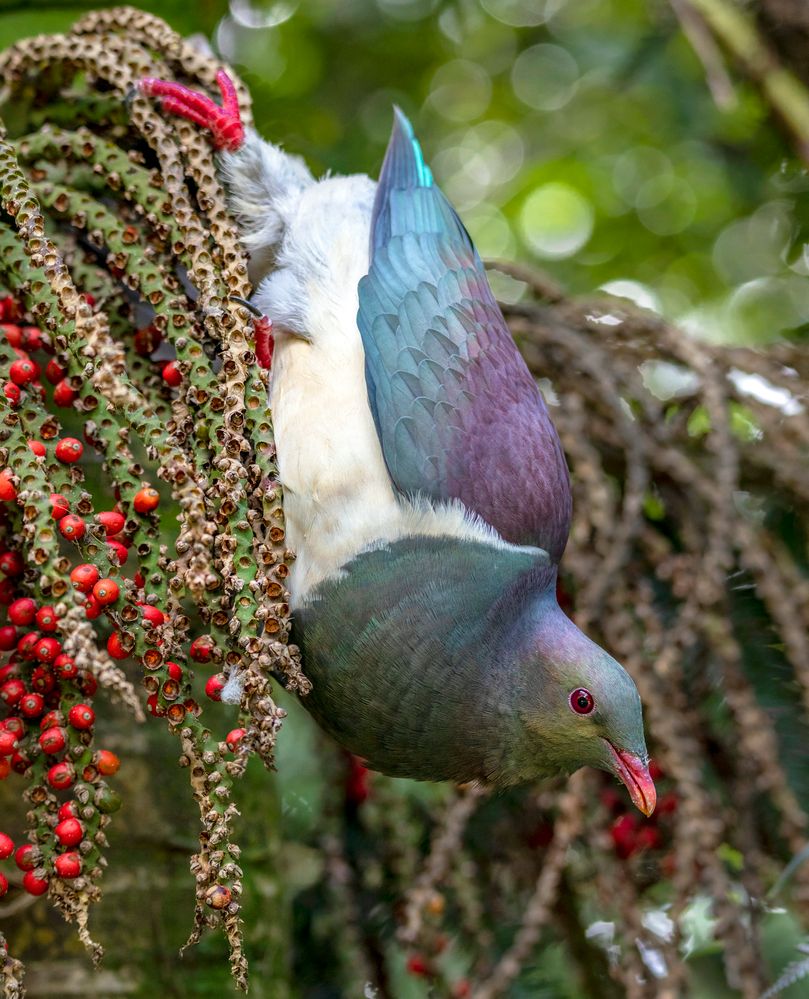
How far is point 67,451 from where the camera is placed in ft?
4.00

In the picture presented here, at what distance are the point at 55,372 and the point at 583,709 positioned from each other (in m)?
0.87

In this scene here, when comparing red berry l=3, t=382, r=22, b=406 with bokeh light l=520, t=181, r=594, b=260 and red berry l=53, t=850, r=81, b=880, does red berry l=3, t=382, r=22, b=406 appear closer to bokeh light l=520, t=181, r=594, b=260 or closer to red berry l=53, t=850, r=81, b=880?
red berry l=53, t=850, r=81, b=880

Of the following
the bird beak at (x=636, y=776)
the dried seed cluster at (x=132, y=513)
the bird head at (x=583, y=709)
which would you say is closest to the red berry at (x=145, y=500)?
the dried seed cluster at (x=132, y=513)

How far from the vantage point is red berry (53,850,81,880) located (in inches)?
44.1

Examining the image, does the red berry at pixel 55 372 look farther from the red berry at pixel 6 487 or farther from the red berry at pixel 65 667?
the red berry at pixel 65 667

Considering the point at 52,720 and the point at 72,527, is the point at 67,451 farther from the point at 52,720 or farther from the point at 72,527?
the point at 52,720

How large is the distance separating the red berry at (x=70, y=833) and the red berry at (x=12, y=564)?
0.29m

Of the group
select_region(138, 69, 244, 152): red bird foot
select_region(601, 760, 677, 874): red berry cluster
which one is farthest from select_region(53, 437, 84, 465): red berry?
select_region(601, 760, 677, 874): red berry cluster

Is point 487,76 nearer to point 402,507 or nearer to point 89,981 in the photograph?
point 402,507

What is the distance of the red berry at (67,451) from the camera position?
1215 millimetres

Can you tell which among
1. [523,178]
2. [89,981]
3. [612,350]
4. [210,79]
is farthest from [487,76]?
[89,981]

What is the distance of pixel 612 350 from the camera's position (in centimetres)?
221

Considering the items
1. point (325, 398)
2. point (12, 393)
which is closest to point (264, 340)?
point (325, 398)

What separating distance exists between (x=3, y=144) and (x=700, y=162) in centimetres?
373
